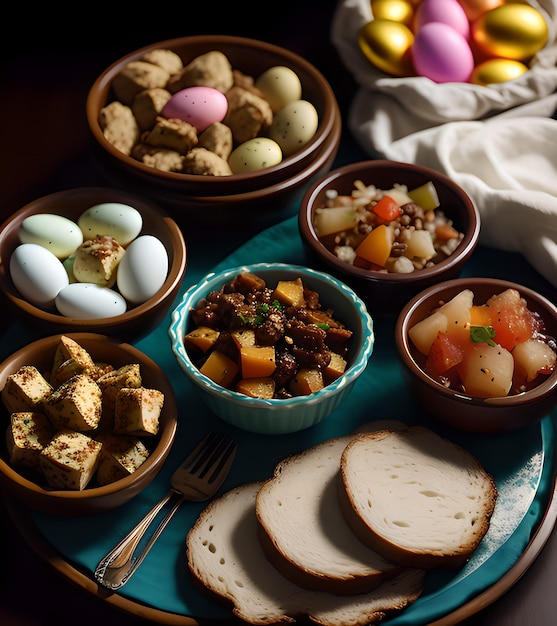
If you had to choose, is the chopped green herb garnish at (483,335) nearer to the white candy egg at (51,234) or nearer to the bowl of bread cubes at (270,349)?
the bowl of bread cubes at (270,349)

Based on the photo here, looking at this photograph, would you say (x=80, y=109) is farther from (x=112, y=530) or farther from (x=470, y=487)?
(x=470, y=487)

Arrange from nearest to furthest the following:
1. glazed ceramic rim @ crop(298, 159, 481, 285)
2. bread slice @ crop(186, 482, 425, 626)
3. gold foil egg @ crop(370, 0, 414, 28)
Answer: bread slice @ crop(186, 482, 425, 626) < glazed ceramic rim @ crop(298, 159, 481, 285) < gold foil egg @ crop(370, 0, 414, 28)

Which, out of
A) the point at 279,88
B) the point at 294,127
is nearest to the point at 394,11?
the point at 279,88

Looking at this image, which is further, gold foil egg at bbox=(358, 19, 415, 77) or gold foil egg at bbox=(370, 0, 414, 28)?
gold foil egg at bbox=(370, 0, 414, 28)

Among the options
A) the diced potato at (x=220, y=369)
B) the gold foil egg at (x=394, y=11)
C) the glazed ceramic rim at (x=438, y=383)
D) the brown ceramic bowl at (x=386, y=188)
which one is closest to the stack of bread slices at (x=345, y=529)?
the glazed ceramic rim at (x=438, y=383)

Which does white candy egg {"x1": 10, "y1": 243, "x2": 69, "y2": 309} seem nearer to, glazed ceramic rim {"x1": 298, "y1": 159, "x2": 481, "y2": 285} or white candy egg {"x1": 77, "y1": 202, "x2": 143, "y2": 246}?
white candy egg {"x1": 77, "y1": 202, "x2": 143, "y2": 246}

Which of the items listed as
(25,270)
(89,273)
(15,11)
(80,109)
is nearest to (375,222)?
(89,273)

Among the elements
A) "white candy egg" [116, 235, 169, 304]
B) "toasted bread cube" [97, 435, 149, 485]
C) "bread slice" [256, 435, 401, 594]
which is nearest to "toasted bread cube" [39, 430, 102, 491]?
"toasted bread cube" [97, 435, 149, 485]
